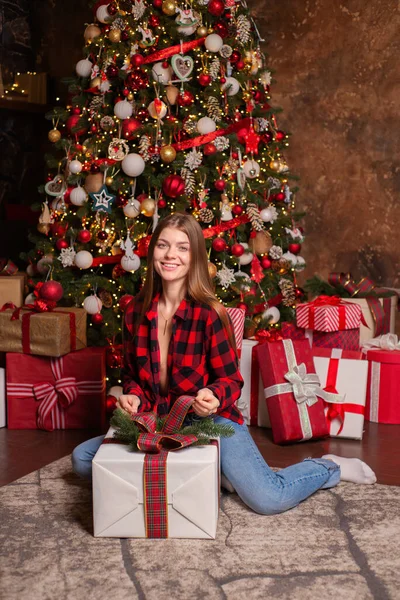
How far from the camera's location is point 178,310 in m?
2.93

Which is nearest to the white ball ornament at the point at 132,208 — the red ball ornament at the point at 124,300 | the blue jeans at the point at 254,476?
the red ball ornament at the point at 124,300

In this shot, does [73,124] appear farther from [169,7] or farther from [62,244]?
[169,7]

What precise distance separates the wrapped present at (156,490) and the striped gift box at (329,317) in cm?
175

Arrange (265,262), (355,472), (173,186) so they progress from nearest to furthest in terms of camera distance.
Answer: (355,472) → (173,186) → (265,262)

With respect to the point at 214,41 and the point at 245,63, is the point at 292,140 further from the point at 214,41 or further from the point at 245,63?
the point at 214,41

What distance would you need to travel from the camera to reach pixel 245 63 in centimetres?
480

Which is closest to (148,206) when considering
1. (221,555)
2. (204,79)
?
(204,79)

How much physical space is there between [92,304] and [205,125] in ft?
4.13

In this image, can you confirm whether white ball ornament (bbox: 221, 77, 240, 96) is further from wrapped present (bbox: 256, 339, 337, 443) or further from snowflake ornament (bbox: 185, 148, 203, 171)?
wrapped present (bbox: 256, 339, 337, 443)

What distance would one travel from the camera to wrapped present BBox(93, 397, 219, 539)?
8.28ft

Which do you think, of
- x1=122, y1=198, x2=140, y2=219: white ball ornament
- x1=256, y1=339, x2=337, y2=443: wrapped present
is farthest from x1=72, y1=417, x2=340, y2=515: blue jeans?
x1=122, y1=198, x2=140, y2=219: white ball ornament

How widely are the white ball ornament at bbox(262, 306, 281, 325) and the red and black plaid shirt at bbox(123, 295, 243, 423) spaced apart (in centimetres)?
184

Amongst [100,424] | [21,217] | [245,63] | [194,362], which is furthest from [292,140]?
[194,362]

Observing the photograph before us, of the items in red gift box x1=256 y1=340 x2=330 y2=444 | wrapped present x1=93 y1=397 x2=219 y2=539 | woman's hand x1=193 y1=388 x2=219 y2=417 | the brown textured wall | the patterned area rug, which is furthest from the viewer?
the brown textured wall
